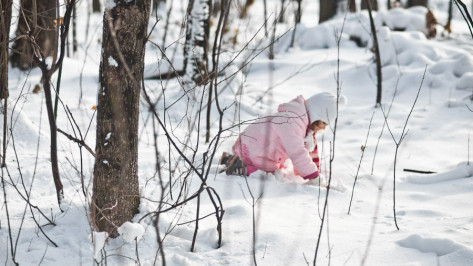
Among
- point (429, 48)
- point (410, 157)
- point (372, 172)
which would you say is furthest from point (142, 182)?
point (429, 48)

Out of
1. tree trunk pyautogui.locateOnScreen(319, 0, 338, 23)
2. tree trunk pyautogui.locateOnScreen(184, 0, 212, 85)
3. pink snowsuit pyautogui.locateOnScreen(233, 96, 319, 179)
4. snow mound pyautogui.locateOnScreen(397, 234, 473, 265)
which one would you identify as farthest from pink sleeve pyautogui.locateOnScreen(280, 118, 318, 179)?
tree trunk pyautogui.locateOnScreen(319, 0, 338, 23)

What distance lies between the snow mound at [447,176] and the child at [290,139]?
2.81ft

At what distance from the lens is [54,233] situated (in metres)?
2.34

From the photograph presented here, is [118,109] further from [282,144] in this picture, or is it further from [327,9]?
[327,9]

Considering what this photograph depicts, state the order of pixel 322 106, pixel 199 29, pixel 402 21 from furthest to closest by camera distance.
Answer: pixel 402 21
pixel 199 29
pixel 322 106

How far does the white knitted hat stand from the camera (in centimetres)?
345

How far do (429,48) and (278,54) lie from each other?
262 cm

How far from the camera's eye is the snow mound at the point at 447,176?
143 inches

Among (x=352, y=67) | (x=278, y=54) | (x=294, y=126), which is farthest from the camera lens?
(x=278, y=54)

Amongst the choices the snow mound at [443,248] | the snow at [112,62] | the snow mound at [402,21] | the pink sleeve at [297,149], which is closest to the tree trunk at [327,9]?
the snow mound at [402,21]

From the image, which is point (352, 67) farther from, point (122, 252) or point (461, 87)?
point (122, 252)

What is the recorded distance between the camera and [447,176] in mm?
3674

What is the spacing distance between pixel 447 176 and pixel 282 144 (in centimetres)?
131

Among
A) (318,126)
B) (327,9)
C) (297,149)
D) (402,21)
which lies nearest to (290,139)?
(297,149)
